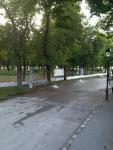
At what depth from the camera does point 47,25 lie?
3925 cm

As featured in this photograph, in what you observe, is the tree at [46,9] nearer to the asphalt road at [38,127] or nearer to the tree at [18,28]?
the tree at [18,28]

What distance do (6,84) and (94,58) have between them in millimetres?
33899

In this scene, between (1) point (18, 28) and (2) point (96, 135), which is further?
(1) point (18, 28)

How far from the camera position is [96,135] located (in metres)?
11.1

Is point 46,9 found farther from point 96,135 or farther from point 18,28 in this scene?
point 96,135

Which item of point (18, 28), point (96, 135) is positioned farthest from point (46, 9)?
point (96, 135)

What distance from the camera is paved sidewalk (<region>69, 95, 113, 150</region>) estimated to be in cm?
943

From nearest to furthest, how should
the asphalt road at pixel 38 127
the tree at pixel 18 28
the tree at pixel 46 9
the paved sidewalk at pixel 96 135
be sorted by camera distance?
the paved sidewalk at pixel 96 135, the asphalt road at pixel 38 127, the tree at pixel 46 9, the tree at pixel 18 28

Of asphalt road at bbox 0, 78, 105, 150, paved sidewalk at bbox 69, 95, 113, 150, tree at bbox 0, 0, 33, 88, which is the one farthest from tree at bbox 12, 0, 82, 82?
paved sidewalk at bbox 69, 95, 113, 150

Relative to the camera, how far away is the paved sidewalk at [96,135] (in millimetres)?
9430

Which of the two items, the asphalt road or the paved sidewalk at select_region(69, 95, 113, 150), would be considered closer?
the paved sidewalk at select_region(69, 95, 113, 150)

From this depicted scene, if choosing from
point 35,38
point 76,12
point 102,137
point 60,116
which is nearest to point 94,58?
point 76,12

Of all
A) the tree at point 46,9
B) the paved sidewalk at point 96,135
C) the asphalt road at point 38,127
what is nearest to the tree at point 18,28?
the tree at point 46,9

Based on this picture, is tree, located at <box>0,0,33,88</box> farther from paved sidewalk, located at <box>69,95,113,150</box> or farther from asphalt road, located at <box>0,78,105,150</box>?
paved sidewalk, located at <box>69,95,113,150</box>
